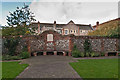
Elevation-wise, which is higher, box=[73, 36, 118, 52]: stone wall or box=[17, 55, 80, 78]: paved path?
box=[73, 36, 118, 52]: stone wall

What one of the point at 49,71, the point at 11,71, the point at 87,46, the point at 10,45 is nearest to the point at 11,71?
the point at 11,71

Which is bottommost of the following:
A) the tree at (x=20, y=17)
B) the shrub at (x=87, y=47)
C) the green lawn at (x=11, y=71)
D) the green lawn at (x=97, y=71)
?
the green lawn at (x=11, y=71)

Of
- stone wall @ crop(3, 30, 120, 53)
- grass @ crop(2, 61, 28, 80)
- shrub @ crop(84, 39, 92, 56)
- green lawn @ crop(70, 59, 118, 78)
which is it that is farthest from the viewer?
stone wall @ crop(3, 30, 120, 53)

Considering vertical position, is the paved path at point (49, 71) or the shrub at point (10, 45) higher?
the shrub at point (10, 45)

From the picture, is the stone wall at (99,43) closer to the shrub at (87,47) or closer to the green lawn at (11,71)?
the shrub at (87,47)

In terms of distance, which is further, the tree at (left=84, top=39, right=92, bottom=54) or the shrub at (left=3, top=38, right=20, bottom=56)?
the tree at (left=84, top=39, right=92, bottom=54)

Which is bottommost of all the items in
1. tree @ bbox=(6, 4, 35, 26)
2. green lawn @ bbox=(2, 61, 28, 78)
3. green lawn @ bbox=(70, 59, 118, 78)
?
green lawn @ bbox=(2, 61, 28, 78)

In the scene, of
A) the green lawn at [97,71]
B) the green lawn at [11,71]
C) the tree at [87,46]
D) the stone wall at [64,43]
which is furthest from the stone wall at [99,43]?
the green lawn at [11,71]

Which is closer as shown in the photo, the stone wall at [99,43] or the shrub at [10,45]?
the shrub at [10,45]

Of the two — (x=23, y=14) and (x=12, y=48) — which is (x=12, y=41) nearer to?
(x=12, y=48)

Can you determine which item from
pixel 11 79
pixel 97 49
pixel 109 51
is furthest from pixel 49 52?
pixel 11 79

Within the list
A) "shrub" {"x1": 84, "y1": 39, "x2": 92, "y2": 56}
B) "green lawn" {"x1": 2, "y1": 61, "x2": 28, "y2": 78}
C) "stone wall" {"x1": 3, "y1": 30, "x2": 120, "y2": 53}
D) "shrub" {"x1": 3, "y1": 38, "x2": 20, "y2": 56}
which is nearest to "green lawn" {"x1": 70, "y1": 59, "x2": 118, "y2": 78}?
"green lawn" {"x1": 2, "y1": 61, "x2": 28, "y2": 78}

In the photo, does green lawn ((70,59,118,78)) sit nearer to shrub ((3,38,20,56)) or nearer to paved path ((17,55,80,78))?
paved path ((17,55,80,78))

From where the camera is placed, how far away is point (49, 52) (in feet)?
40.5
